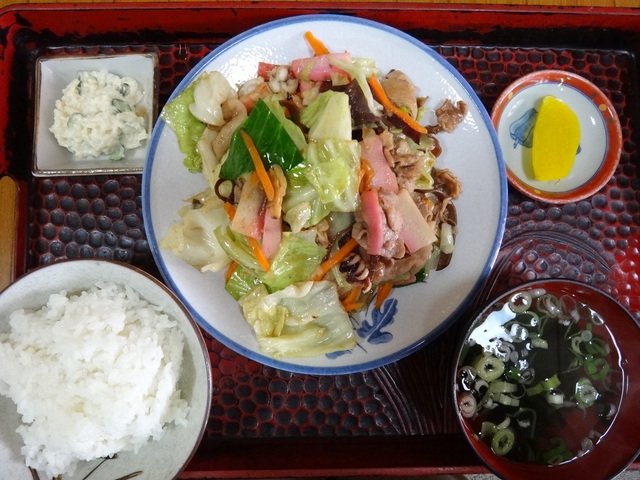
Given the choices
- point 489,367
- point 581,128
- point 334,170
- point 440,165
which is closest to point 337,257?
point 334,170

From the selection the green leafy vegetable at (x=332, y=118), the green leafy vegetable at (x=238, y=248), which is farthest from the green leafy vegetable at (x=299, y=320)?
the green leafy vegetable at (x=332, y=118)

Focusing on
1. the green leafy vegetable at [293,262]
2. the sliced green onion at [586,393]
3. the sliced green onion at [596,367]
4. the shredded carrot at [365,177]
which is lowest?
the sliced green onion at [586,393]

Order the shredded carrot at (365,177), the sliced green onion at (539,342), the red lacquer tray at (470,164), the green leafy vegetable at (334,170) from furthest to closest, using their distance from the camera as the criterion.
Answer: the red lacquer tray at (470,164) < the sliced green onion at (539,342) < the shredded carrot at (365,177) < the green leafy vegetable at (334,170)

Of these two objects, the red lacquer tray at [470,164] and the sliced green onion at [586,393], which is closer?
the sliced green onion at [586,393]

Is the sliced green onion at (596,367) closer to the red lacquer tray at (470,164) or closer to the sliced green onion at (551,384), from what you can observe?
the sliced green onion at (551,384)

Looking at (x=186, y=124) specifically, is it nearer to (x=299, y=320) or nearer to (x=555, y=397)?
(x=299, y=320)

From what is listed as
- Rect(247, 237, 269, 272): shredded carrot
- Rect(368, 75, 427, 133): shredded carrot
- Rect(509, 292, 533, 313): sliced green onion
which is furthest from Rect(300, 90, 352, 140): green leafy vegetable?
Rect(509, 292, 533, 313): sliced green onion

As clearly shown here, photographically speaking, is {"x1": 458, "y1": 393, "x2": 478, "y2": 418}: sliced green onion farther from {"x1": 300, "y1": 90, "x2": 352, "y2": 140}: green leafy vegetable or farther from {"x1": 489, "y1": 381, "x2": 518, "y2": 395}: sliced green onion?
{"x1": 300, "y1": 90, "x2": 352, "y2": 140}: green leafy vegetable
